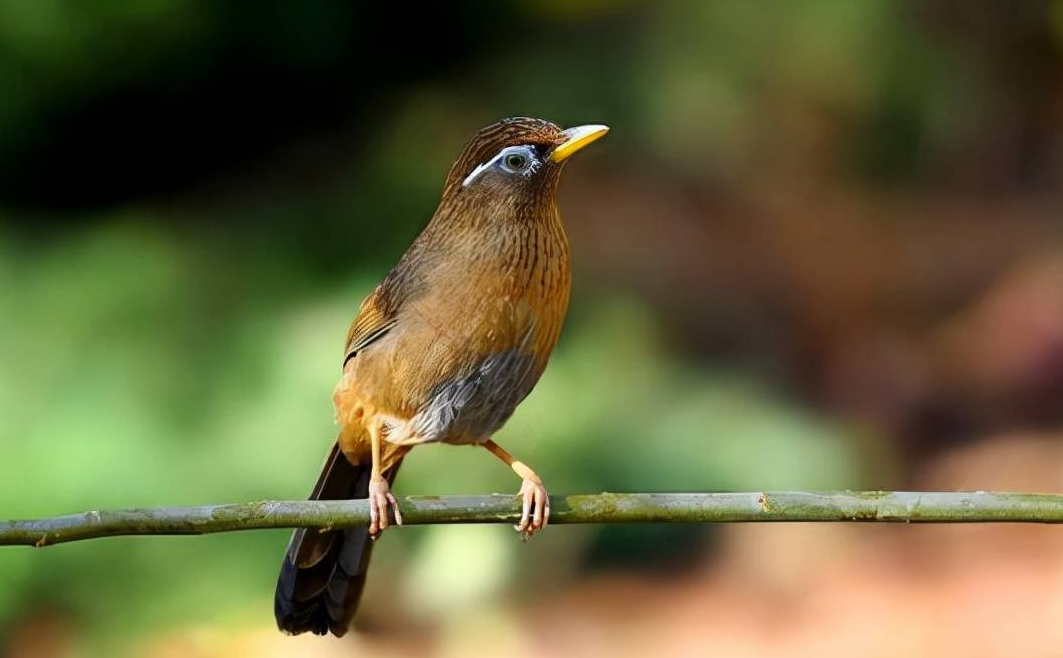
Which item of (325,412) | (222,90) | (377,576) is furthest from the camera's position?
(222,90)

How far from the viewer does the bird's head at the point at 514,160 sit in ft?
Result: 4.85

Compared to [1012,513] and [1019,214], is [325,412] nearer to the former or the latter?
[1012,513]

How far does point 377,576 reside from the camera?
386cm

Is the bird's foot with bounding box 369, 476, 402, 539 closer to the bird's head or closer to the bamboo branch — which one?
the bamboo branch

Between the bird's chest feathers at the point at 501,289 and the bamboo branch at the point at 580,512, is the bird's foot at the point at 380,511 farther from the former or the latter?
the bird's chest feathers at the point at 501,289

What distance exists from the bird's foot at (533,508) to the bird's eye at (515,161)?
397 millimetres

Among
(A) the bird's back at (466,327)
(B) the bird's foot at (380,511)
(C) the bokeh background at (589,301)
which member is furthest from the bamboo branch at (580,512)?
(C) the bokeh background at (589,301)

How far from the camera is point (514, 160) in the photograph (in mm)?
1482

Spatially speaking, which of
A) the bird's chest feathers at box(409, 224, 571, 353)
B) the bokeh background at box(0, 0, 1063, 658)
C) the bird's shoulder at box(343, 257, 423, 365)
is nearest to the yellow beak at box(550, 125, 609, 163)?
the bird's chest feathers at box(409, 224, 571, 353)

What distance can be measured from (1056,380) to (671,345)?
1523 mm

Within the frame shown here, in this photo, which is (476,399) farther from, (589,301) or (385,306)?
(589,301)

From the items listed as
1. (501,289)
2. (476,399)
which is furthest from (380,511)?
(501,289)

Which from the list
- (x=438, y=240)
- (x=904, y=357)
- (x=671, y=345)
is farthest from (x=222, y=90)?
(x=438, y=240)

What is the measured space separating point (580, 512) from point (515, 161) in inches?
16.4
